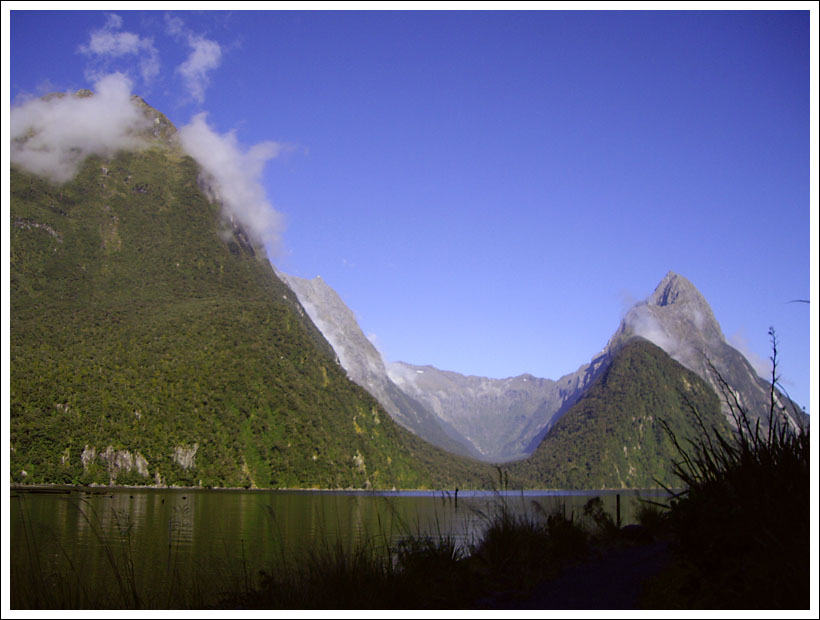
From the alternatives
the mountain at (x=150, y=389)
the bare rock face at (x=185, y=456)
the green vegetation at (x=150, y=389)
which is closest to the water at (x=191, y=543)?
the mountain at (x=150, y=389)

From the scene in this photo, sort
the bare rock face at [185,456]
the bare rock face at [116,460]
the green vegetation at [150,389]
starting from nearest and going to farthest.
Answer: the bare rock face at [116,460] < the green vegetation at [150,389] < the bare rock face at [185,456]

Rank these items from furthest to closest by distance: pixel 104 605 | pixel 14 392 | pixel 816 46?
pixel 14 392
pixel 104 605
pixel 816 46

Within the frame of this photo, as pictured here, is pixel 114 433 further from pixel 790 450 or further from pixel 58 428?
pixel 790 450

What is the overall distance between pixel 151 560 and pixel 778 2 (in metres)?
22.1

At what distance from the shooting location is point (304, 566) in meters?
7.87

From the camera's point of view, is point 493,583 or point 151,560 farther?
point 151,560

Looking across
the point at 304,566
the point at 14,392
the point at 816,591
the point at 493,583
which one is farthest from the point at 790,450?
the point at 14,392

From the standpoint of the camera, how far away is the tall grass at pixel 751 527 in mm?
4559

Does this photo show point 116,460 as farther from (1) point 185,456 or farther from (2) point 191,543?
(2) point 191,543

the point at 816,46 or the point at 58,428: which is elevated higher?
→ the point at 816,46

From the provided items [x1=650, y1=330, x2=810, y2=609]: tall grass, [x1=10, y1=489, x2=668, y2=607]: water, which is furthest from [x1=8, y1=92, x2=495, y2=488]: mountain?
[x1=650, y1=330, x2=810, y2=609]: tall grass

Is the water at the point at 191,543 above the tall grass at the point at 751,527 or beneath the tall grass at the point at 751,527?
beneath

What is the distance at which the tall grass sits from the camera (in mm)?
4559

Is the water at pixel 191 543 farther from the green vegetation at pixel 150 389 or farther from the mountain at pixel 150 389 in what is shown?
the green vegetation at pixel 150 389
